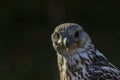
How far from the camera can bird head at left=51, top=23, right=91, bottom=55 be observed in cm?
712

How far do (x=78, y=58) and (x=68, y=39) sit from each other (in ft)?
0.59

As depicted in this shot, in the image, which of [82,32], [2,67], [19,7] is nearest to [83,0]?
[19,7]

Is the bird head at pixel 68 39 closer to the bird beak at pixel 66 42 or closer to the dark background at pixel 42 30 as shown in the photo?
the bird beak at pixel 66 42

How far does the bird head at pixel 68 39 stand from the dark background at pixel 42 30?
17.6ft

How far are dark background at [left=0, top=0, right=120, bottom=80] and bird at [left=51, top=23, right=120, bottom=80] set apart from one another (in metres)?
5.37

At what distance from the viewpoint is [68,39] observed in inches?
281

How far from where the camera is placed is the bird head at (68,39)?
712cm

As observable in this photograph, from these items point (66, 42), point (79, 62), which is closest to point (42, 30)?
point (79, 62)

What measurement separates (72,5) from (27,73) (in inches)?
153

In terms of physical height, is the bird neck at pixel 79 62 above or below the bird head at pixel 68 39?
below

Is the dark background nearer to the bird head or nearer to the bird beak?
the bird head

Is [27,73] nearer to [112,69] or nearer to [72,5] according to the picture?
[72,5]

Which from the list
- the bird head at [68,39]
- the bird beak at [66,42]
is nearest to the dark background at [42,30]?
the bird head at [68,39]

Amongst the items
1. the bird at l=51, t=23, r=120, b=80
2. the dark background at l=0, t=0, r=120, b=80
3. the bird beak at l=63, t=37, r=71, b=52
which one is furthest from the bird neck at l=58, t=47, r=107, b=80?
the dark background at l=0, t=0, r=120, b=80
